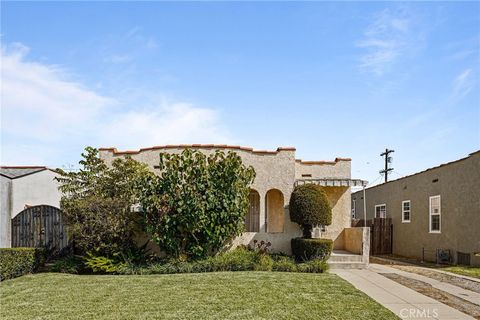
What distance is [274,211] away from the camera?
59.4 ft

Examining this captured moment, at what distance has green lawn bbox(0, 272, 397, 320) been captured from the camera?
26.8ft

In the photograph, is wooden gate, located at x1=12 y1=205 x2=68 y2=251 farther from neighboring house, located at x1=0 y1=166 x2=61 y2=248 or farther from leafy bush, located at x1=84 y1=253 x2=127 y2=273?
leafy bush, located at x1=84 y1=253 x2=127 y2=273

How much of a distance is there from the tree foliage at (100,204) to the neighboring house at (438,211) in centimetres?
1277

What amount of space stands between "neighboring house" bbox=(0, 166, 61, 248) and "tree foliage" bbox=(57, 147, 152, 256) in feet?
7.80

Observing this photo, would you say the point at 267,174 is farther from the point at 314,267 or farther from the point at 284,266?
the point at 314,267

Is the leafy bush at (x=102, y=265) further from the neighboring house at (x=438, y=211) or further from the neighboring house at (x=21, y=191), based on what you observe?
the neighboring house at (x=438, y=211)

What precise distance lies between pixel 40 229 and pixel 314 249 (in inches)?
399

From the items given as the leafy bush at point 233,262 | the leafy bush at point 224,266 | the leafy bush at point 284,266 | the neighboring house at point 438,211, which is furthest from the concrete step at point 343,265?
the neighboring house at point 438,211

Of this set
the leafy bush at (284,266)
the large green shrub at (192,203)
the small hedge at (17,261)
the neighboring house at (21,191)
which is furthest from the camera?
the neighboring house at (21,191)

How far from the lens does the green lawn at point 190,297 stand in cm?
816

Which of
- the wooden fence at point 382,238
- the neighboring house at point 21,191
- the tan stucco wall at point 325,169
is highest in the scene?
the tan stucco wall at point 325,169

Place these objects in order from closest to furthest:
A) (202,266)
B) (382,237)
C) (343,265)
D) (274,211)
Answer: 1. (202,266)
2. (343,265)
3. (274,211)
4. (382,237)

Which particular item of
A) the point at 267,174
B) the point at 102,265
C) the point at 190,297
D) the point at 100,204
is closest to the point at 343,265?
the point at 267,174

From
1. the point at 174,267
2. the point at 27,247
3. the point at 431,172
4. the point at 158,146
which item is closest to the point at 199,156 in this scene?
the point at 158,146
